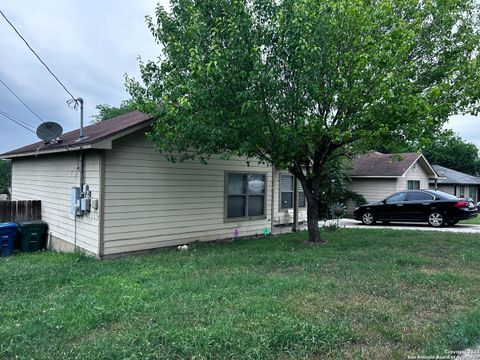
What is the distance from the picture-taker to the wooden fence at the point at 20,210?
1080 cm

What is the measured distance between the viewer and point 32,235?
32.0 feet

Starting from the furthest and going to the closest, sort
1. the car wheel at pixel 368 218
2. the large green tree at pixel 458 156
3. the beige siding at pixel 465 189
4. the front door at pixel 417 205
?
the large green tree at pixel 458 156 → the beige siding at pixel 465 189 → the car wheel at pixel 368 218 → the front door at pixel 417 205

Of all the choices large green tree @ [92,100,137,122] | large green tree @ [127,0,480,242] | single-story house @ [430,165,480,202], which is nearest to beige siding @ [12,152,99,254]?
large green tree @ [127,0,480,242]

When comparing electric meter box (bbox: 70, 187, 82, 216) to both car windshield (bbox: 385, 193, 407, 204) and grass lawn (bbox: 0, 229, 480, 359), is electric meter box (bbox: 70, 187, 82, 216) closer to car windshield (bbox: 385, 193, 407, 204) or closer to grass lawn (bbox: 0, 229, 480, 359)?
grass lawn (bbox: 0, 229, 480, 359)

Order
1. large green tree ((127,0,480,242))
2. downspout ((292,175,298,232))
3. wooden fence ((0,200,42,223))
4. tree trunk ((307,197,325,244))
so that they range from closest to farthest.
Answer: large green tree ((127,0,480,242)), tree trunk ((307,197,325,244)), wooden fence ((0,200,42,223)), downspout ((292,175,298,232))

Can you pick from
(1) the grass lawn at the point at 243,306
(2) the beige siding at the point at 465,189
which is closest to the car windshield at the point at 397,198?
(1) the grass lawn at the point at 243,306

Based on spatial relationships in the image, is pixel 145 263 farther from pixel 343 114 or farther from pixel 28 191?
pixel 28 191

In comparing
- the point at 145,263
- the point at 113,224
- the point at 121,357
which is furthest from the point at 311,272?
the point at 113,224

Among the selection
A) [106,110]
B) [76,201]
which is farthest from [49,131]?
[106,110]

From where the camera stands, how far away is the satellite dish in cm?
888

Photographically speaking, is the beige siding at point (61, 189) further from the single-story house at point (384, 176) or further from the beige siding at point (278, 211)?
the single-story house at point (384, 176)

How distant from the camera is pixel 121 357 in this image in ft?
10.3

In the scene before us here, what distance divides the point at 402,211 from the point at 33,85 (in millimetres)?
14698

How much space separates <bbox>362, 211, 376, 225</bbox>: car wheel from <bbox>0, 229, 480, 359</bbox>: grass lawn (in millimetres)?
7935
